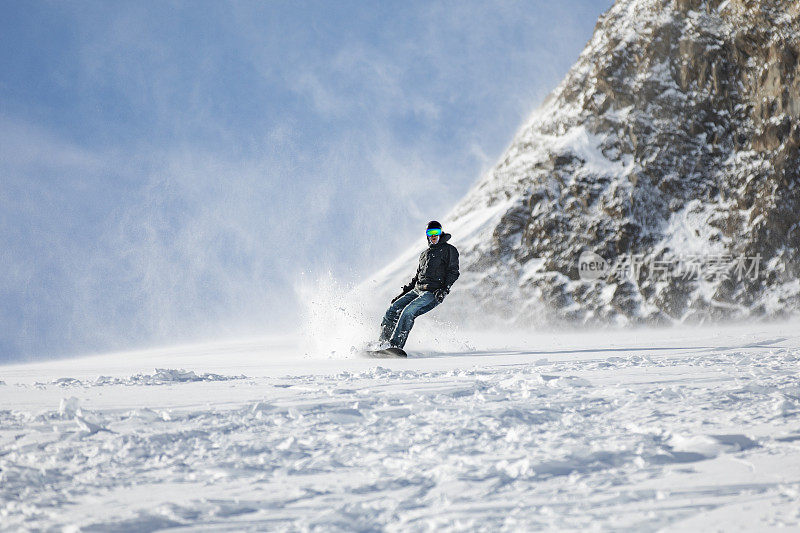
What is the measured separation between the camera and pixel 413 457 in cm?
267

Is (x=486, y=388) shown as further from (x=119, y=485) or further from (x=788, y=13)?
(x=788, y=13)

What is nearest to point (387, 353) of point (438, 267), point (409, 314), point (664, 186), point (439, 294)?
point (409, 314)

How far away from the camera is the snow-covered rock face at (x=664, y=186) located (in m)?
31.2

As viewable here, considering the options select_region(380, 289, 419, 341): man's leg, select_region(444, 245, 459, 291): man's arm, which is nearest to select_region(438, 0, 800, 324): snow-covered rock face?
select_region(444, 245, 459, 291): man's arm

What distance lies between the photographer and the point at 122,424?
3318 millimetres

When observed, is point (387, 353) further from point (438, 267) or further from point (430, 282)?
point (438, 267)

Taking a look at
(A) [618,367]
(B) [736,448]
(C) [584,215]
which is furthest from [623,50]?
(B) [736,448]

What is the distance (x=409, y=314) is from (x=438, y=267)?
2.97 feet

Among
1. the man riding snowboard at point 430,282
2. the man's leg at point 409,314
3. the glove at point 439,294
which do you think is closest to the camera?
the man's leg at point 409,314

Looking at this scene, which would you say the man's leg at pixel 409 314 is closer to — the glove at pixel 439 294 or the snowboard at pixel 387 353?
the glove at pixel 439 294

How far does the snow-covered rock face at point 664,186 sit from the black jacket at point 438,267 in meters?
23.8

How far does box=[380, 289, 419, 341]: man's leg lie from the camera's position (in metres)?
9.28

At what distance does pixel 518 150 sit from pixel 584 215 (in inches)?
346

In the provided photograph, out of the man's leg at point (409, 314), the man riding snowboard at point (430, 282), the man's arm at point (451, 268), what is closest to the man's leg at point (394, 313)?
the man riding snowboard at point (430, 282)
